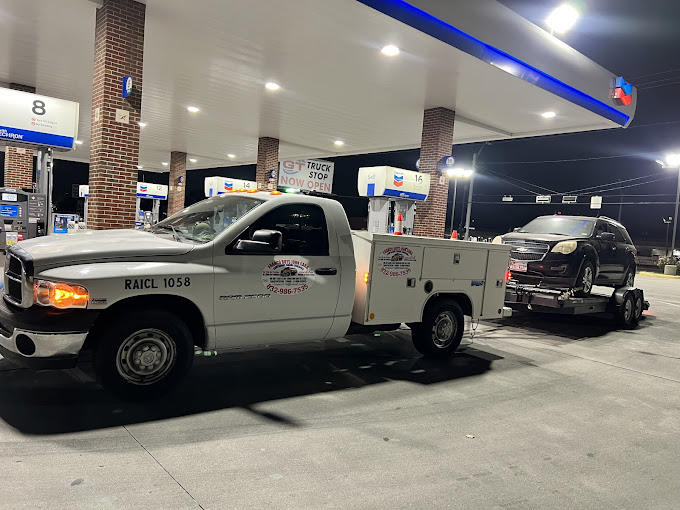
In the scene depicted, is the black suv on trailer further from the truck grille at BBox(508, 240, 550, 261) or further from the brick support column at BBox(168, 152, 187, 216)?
the brick support column at BBox(168, 152, 187, 216)

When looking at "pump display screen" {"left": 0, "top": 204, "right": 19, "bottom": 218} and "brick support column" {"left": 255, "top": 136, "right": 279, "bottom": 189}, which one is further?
"brick support column" {"left": 255, "top": 136, "right": 279, "bottom": 189}

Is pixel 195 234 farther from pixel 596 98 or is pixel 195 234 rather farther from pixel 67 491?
pixel 596 98

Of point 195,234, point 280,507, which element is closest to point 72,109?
point 195,234

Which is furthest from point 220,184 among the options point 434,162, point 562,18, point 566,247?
point 566,247

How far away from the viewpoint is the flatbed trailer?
9.65 meters

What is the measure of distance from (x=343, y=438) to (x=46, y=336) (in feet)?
8.58

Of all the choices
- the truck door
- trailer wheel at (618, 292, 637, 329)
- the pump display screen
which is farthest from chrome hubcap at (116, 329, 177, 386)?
trailer wheel at (618, 292, 637, 329)

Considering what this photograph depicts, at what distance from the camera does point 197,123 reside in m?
21.7

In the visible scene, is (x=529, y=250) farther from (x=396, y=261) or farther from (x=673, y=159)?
(x=673, y=159)

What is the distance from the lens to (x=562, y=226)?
1119 cm

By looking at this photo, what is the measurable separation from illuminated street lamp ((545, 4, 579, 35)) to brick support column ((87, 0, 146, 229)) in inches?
360

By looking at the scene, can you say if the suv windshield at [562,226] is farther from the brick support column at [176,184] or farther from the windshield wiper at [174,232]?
the brick support column at [176,184]

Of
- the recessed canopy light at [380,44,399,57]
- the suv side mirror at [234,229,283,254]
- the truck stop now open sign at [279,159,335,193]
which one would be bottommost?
the suv side mirror at [234,229,283,254]

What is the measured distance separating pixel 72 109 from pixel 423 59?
7.54m
